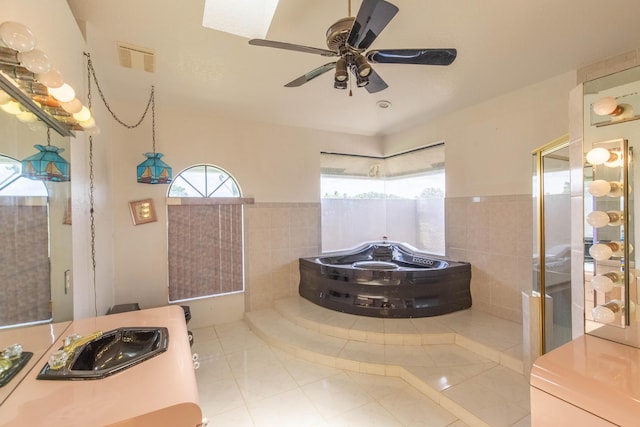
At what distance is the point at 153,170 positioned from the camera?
279cm

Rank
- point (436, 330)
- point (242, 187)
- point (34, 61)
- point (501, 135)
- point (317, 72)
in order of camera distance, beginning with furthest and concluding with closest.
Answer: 1. point (242, 187)
2. point (501, 135)
3. point (436, 330)
4. point (317, 72)
5. point (34, 61)

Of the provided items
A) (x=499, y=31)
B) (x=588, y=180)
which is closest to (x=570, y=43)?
(x=499, y=31)

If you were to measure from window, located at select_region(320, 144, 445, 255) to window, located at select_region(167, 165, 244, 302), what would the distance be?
132cm

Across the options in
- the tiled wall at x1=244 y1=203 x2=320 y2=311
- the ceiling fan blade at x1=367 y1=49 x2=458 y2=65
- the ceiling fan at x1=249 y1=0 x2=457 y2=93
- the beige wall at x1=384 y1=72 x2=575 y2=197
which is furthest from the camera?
the tiled wall at x1=244 y1=203 x2=320 y2=311

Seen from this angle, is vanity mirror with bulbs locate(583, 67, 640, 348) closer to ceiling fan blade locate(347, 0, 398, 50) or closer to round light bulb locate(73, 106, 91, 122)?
ceiling fan blade locate(347, 0, 398, 50)

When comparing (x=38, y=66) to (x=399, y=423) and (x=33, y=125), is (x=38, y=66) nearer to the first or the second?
(x=33, y=125)

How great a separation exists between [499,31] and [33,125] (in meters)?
2.72

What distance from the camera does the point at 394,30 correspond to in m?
1.86

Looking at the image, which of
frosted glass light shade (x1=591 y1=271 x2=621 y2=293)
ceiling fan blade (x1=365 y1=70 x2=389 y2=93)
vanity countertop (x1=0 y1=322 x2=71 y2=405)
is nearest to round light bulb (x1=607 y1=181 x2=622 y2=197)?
frosted glass light shade (x1=591 y1=271 x2=621 y2=293)

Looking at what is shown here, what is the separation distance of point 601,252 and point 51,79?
7.54ft

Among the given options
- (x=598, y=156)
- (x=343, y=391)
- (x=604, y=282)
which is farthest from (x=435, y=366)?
(x=598, y=156)

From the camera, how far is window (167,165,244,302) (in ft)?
10.6

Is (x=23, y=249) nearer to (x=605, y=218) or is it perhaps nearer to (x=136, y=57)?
(x=136, y=57)

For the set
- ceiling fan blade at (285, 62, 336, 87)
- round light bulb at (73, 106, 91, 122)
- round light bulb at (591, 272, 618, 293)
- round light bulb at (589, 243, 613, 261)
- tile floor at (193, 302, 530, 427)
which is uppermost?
ceiling fan blade at (285, 62, 336, 87)
